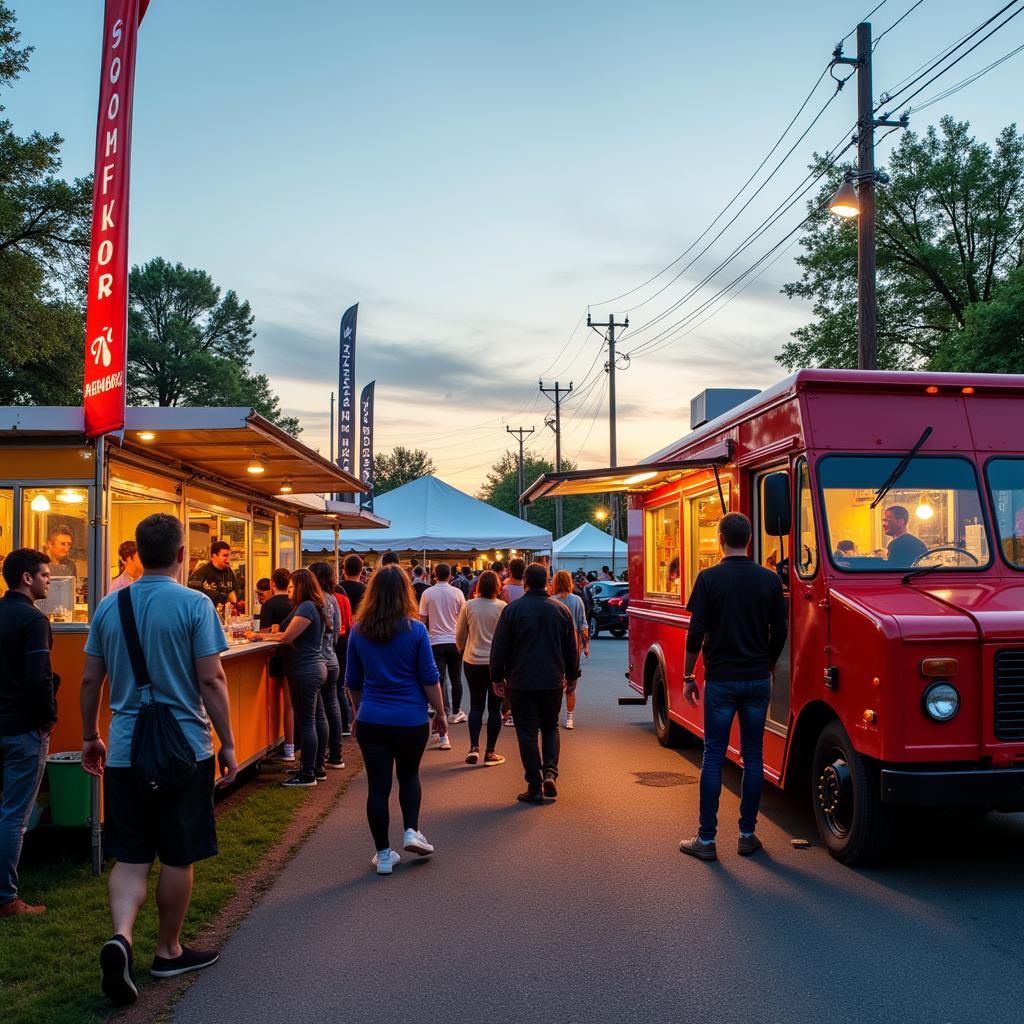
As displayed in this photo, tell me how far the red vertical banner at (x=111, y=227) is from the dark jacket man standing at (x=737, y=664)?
154 inches

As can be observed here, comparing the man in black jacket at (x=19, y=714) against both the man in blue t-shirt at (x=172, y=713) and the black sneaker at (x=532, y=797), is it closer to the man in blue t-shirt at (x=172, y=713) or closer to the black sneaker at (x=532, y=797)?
the man in blue t-shirt at (x=172, y=713)

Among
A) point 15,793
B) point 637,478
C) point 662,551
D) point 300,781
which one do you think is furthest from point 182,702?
point 662,551

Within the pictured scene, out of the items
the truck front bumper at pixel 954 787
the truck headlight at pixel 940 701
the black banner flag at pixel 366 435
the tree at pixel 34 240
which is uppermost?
the tree at pixel 34 240

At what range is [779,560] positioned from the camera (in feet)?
23.7

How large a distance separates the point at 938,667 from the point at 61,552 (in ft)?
19.4

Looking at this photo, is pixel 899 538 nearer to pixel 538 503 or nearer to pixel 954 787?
pixel 954 787

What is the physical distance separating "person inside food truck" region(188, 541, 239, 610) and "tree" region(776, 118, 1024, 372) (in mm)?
25117

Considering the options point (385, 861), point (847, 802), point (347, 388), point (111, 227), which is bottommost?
point (385, 861)

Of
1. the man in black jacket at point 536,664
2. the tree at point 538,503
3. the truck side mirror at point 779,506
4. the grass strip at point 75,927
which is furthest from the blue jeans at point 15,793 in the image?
the tree at point 538,503

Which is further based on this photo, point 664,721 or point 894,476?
point 664,721

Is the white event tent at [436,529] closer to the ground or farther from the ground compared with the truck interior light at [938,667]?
farther from the ground

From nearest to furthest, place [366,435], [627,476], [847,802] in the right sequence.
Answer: [847,802] → [627,476] → [366,435]

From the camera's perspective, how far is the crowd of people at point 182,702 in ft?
14.5

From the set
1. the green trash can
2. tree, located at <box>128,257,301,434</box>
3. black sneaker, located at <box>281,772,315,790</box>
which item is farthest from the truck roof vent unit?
tree, located at <box>128,257,301,434</box>
